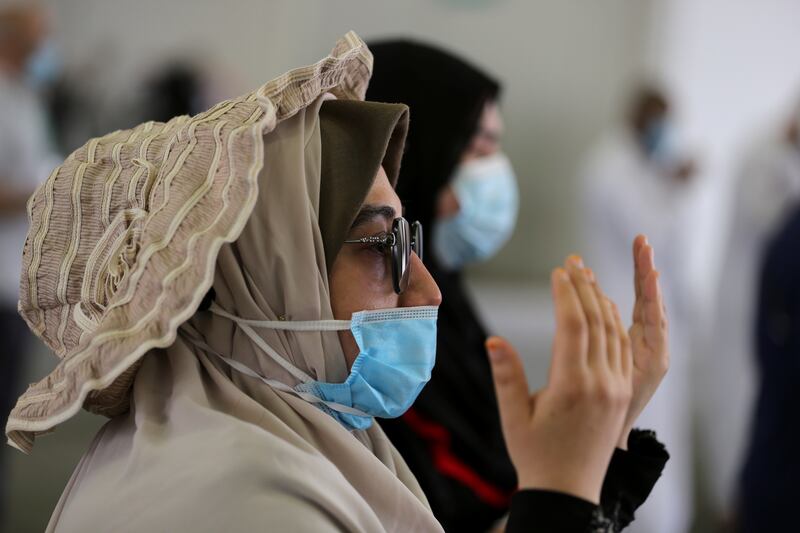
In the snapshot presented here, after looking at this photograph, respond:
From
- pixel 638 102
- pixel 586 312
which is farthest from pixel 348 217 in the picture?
pixel 638 102

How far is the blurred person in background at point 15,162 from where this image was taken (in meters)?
2.51

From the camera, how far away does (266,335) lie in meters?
0.91

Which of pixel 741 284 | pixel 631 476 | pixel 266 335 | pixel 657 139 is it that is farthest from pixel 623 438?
pixel 657 139

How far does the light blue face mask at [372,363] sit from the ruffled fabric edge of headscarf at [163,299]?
12 cm

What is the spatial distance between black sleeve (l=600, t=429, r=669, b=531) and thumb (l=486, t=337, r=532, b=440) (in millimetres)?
121

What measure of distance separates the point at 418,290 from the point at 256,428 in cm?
24

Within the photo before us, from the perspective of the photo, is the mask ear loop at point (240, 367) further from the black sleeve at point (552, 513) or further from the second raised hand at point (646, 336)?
the second raised hand at point (646, 336)

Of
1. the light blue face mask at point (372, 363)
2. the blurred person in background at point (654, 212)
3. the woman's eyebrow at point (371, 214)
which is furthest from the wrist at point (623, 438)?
the blurred person in background at point (654, 212)

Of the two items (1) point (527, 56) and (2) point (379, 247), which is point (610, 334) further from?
(1) point (527, 56)

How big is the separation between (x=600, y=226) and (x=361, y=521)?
2770 millimetres

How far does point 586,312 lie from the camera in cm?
91

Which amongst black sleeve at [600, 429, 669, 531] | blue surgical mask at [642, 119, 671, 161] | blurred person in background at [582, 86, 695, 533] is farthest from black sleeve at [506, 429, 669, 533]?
blue surgical mask at [642, 119, 671, 161]

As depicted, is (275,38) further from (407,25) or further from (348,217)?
(348,217)

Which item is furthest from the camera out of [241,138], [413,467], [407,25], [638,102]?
[638,102]
